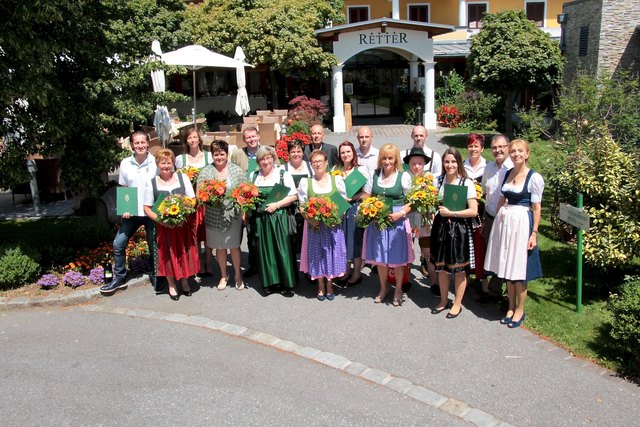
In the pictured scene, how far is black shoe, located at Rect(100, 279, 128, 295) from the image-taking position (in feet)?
26.5

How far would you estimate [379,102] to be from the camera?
107 feet

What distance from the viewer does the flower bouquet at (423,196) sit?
6.77 m

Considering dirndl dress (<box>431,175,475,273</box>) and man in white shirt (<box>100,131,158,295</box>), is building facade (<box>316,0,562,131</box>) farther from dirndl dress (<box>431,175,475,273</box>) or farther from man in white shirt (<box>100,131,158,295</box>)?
dirndl dress (<box>431,175,475,273</box>)

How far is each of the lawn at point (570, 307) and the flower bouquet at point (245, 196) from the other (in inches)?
140

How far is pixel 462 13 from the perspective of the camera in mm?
34875

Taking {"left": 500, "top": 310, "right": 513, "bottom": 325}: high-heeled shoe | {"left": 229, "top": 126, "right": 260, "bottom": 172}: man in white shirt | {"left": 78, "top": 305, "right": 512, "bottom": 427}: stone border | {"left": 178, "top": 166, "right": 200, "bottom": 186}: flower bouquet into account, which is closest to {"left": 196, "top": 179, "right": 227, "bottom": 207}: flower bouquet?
{"left": 178, "top": 166, "right": 200, "bottom": 186}: flower bouquet

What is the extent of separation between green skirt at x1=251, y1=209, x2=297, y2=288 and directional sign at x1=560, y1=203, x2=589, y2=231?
336 cm

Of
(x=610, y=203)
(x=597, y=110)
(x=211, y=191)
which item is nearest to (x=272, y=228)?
(x=211, y=191)

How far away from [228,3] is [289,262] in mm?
20915

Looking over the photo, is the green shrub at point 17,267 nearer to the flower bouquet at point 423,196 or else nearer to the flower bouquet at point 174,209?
the flower bouquet at point 174,209

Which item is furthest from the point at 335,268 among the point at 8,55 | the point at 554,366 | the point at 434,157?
the point at 8,55

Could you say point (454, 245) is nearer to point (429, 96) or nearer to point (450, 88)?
point (429, 96)

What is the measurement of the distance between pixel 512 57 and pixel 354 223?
13940 millimetres

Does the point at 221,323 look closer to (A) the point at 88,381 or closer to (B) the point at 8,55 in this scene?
(A) the point at 88,381
